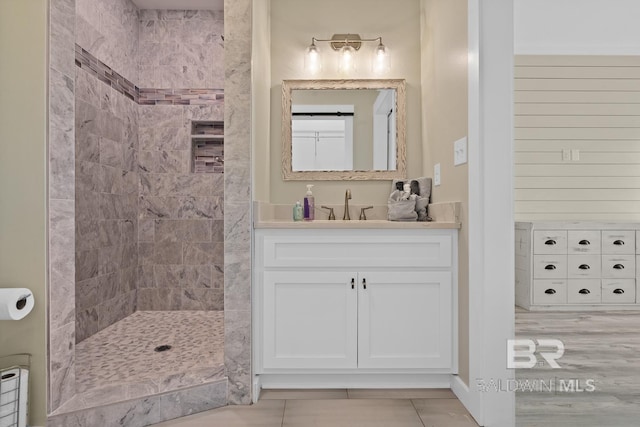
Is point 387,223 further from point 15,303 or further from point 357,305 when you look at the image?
point 15,303

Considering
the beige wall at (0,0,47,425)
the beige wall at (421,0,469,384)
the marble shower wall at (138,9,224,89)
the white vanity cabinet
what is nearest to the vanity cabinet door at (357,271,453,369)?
the white vanity cabinet

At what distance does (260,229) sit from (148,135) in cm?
210

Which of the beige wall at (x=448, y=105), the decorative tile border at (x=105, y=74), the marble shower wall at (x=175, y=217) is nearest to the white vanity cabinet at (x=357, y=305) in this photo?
the beige wall at (x=448, y=105)

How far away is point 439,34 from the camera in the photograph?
249cm

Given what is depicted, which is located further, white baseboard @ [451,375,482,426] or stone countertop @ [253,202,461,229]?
stone countertop @ [253,202,461,229]

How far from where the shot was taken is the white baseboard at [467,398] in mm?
1890

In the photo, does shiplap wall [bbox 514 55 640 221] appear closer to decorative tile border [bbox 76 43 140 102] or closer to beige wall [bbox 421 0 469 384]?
beige wall [bbox 421 0 469 384]

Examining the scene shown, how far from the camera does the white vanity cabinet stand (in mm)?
2201

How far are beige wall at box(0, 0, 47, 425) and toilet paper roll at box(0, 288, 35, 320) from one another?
6cm

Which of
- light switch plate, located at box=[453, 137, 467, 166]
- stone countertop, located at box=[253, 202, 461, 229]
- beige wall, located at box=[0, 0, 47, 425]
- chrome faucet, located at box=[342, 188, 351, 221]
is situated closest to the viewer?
beige wall, located at box=[0, 0, 47, 425]

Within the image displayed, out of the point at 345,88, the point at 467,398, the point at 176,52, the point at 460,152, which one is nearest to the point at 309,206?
the point at 345,88

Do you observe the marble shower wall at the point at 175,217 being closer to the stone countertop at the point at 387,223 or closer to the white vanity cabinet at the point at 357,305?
the stone countertop at the point at 387,223

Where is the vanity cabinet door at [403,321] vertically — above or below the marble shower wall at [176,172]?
below

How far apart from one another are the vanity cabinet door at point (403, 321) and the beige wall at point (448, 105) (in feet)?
0.44
